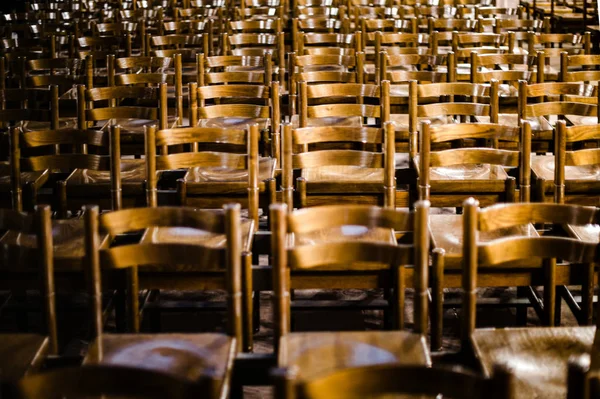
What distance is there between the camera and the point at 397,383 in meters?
1.78

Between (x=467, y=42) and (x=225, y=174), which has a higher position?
(x=467, y=42)

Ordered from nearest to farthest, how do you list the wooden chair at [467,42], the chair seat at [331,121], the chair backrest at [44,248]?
1. the chair backrest at [44,248]
2. the chair seat at [331,121]
3. the wooden chair at [467,42]

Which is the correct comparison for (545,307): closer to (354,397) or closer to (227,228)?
(227,228)

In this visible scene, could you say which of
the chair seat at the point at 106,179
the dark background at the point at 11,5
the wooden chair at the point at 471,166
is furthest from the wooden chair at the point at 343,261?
the dark background at the point at 11,5

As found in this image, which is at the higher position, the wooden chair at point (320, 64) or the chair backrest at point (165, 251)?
the wooden chair at point (320, 64)

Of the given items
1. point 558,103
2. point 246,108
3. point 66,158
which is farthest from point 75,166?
point 558,103

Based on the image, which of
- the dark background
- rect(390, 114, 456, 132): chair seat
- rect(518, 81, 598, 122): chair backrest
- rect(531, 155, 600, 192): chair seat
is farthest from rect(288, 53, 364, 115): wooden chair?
the dark background

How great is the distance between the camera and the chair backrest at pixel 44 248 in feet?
8.56

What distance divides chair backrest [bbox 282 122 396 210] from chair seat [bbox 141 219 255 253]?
0.32 metres

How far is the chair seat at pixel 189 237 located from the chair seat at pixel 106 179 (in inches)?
25.5

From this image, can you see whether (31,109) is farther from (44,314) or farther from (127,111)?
(44,314)

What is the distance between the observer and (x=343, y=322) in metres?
3.99

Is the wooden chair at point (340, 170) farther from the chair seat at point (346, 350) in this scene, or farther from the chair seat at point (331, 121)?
the chair seat at point (346, 350)

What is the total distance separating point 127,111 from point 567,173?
7.59 ft
